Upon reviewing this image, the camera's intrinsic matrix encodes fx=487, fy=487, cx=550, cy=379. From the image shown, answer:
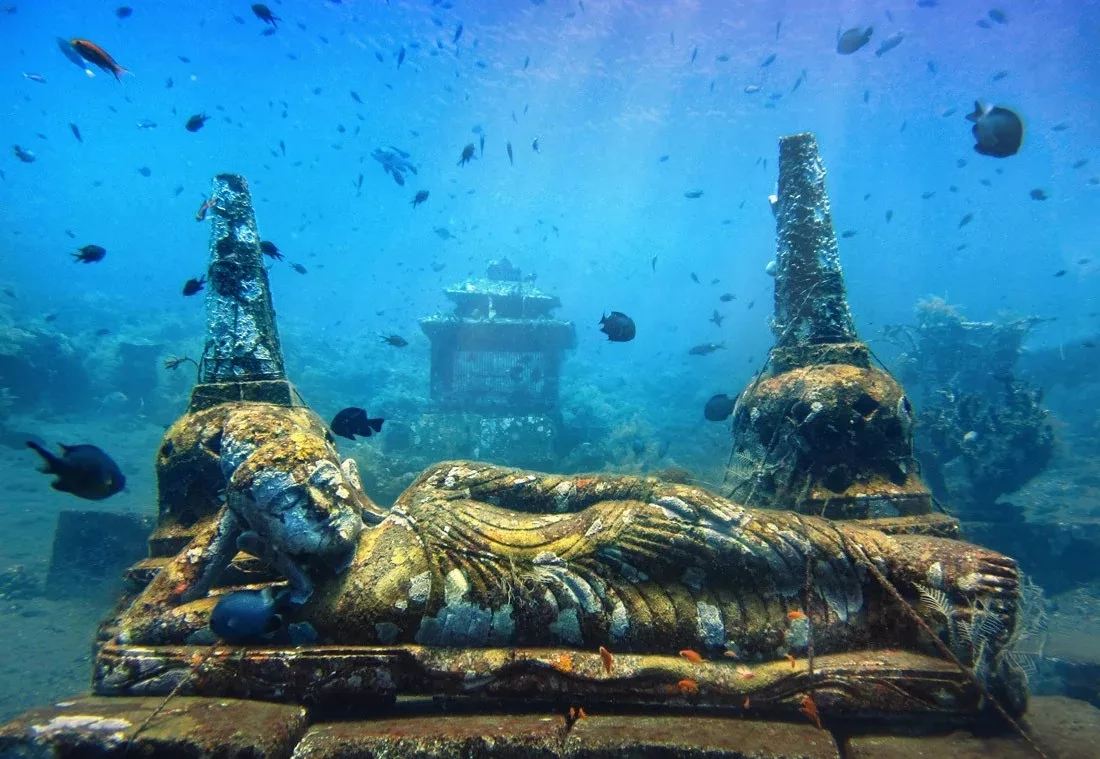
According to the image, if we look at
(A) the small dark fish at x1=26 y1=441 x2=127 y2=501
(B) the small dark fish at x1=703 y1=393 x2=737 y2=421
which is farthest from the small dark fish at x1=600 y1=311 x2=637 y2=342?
(A) the small dark fish at x1=26 y1=441 x2=127 y2=501

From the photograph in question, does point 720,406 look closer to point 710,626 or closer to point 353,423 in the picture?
point 710,626

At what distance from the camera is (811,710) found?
3076mm

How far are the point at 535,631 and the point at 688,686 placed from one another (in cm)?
106

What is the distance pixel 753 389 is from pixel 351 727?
5367 mm

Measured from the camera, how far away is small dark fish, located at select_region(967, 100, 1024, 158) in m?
5.85

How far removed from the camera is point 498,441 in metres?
15.7

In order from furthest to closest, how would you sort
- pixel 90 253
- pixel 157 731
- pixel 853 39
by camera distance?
pixel 853 39
pixel 90 253
pixel 157 731

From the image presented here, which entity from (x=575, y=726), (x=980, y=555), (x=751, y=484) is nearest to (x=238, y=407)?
(x=575, y=726)

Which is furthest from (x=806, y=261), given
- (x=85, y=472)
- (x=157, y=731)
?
(x=85, y=472)

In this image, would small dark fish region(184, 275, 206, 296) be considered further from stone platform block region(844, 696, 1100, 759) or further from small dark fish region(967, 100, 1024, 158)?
small dark fish region(967, 100, 1024, 158)

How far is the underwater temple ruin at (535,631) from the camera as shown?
294cm

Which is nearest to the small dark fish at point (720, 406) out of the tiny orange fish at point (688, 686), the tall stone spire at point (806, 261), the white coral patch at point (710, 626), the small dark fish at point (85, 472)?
the tall stone spire at point (806, 261)

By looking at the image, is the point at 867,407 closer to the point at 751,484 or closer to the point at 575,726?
the point at 751,484

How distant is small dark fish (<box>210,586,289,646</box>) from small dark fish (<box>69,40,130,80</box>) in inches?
291
